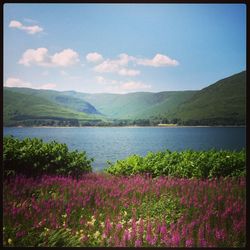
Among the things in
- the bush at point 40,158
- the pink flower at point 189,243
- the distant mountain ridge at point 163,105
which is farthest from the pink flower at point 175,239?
the distant mountain ridge at point 163,105

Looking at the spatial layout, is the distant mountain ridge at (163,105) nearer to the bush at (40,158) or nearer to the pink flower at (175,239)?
the bush at (40,158)

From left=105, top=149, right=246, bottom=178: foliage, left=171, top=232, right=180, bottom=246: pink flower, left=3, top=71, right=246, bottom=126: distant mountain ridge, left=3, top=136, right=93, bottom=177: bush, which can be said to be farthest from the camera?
left=3, top=71, right=246, bottom=126: distant mountain ridge

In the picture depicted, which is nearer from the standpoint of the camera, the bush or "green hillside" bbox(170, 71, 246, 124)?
the bush

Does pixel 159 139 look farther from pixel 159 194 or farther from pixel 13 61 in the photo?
pixel 13 61

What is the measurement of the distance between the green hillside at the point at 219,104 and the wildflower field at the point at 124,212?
1.57 meters

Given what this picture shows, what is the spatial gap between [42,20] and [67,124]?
2.57 metres

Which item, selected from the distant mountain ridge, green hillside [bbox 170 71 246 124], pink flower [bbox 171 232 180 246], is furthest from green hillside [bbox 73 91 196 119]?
pink flower [bbox 171 232 180 246]

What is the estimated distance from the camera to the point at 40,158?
605 centimetres

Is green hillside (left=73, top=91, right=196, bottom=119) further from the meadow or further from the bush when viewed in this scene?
the meadow

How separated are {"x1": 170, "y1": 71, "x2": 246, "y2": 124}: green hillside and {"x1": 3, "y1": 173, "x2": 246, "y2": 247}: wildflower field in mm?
1572

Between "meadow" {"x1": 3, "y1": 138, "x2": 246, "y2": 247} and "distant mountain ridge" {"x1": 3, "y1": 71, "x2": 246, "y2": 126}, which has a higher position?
"distant mountain ridge" {"x1": 3, "y1": 71, "x2": 246, "y2": 126}

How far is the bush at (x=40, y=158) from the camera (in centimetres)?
586

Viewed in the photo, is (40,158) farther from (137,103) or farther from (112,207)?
(137,103)

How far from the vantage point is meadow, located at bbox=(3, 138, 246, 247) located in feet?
14.5
